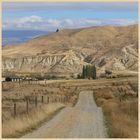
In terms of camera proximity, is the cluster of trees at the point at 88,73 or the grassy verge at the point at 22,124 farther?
the cluster of trees at the point at 88,73

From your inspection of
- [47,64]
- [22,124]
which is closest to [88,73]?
[47,64]

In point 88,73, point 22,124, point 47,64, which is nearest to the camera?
point 22,124

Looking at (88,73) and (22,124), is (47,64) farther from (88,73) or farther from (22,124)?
(22,124)

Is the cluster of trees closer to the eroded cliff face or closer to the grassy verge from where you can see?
the eroded cliff face

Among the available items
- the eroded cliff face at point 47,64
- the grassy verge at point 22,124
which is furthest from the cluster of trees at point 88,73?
the grassy verge at point 22,124

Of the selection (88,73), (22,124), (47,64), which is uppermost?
(22,124)

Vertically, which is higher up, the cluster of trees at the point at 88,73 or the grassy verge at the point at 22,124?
the grassy verge at the point at 22,124

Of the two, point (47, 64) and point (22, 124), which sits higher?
point (22, 124)

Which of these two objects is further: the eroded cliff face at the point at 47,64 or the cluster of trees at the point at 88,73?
the eroded cliff face at the point at 47,64

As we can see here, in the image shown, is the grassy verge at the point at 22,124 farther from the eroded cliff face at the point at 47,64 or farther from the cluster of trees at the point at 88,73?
the eroded cliff face at the point at 47,64

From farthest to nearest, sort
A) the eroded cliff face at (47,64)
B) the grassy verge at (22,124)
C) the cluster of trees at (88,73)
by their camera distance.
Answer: the eroded cliff face at (47,64), the cluster of trees at (88,73), the grassy verge at (22,124)

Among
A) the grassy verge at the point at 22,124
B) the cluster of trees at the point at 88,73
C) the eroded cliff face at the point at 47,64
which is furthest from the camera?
the eroded cliff face at the point at 47,64

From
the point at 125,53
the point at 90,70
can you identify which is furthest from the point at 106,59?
the point at 90,70

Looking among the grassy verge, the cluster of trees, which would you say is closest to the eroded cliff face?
the cluster of trees
